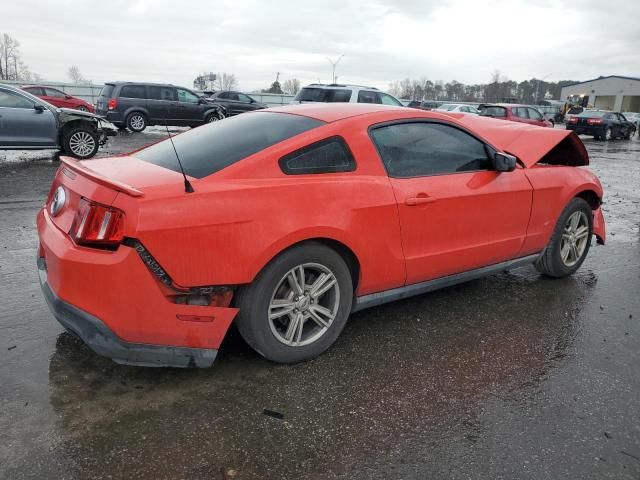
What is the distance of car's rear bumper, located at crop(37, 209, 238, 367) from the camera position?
8.26 feet

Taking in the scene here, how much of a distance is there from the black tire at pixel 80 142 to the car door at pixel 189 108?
846 centimetres

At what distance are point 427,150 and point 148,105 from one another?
1682 centimetres

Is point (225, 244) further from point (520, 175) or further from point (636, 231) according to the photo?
point (636, 231)

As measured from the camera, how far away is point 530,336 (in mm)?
3652

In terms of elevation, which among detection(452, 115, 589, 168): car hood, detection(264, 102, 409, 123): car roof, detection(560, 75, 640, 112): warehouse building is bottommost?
detection(452, 115, 589, 168): car hood

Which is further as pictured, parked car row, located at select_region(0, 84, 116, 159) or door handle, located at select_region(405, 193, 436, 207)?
parked car row, located at select_region(0, 84, 116, 159)

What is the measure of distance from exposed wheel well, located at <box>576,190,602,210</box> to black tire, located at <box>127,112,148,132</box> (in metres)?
16.5

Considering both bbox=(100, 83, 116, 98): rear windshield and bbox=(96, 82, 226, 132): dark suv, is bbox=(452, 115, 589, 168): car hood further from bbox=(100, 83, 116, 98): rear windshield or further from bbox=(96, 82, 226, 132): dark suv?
bbox=(100, 83, 116, 98): rear windshield

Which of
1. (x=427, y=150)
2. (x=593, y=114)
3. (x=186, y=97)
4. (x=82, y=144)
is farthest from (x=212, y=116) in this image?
(x=593, y=114)

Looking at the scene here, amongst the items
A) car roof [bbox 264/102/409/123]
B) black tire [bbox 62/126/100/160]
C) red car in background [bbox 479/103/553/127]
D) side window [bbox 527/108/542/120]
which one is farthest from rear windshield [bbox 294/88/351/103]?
car roof [bbox 264/102/409/123]

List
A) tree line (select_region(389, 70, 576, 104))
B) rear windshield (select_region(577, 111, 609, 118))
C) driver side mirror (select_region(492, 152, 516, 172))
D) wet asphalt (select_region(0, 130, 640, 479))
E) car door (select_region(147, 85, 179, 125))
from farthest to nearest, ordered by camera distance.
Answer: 1. tree line (select_region(389, 70, 576, 104))
2. rear windshield (select_region(577, 111, 609, 118))
3. car door (select_region(147, 85, 179, 125))
4. driver side mirror (select_region(492, 152, 516, 172))
5. wet asphalt (select_region(0, 130, 640, 479))

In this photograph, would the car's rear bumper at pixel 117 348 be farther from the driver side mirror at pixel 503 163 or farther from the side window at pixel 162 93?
the side window at pixel 162 93

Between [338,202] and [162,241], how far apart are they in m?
1.04

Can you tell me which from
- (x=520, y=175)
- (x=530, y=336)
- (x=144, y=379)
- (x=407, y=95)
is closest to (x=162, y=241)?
(x=144, y=379)
